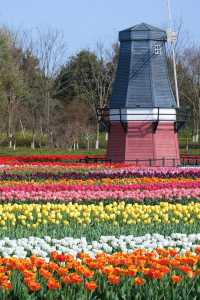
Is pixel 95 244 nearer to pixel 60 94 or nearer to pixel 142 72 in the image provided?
pixel 142 72

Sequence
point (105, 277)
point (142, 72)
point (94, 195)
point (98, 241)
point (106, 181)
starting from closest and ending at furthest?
1. point (105, 277)
2. point (98, 241)
3. point (94, 195)
4. point (106, 181)
5. point (142, 72)

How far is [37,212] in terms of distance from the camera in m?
11.5

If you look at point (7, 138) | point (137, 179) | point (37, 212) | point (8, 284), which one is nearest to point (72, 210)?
point (37, 212)

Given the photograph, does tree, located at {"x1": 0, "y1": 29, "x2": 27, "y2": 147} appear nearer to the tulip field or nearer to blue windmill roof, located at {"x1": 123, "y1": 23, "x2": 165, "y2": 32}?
blue windmill roof, located at {"x1": 123, "y1": 23, "x2": 165, "y2": 32}

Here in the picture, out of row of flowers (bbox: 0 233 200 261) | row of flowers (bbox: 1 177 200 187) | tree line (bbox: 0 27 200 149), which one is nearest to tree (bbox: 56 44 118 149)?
tree line (bbox: 0 27 200 149)

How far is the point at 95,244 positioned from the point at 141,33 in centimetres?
2396

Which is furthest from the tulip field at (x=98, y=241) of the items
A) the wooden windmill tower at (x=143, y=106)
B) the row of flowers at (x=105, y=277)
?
the wooden windmill tower at (x=143, y=106)

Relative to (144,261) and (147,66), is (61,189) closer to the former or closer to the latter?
(144,261)

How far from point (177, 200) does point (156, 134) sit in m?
16.5

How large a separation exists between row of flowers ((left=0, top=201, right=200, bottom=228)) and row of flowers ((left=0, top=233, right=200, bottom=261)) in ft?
5.34

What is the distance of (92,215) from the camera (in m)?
11.6

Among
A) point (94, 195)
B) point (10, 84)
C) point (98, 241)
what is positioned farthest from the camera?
point (10, 84)

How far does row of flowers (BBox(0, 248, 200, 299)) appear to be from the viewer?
5809 millimetres

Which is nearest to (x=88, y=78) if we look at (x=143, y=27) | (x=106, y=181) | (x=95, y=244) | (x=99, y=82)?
(x=99, y=82)
